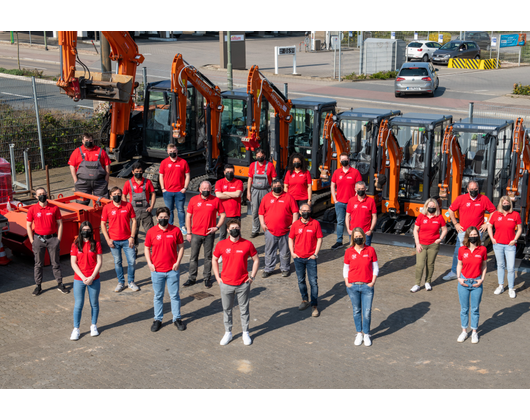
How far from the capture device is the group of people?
344 inches

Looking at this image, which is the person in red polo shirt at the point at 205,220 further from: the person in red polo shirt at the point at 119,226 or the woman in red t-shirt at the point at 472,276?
the woman in red t-shirt at the point at 472,276

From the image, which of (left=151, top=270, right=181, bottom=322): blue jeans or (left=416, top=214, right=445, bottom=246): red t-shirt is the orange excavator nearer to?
(left=151, top=270, right=181, bottom=322): blue jeans

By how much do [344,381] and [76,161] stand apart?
7.88 m

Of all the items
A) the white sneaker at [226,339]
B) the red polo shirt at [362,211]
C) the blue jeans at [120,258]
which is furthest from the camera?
the red polo shirt at [362,211]

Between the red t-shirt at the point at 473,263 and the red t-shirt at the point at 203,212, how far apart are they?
3.92 meters

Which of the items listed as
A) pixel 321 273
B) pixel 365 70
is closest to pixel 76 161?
pixel 321 273

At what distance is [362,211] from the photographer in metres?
11.0

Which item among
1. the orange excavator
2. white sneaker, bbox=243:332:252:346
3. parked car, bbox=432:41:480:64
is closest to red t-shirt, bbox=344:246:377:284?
white sneaker, bbox=243:332:252:346

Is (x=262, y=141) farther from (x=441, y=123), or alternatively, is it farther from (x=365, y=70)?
(x=365, y=70)

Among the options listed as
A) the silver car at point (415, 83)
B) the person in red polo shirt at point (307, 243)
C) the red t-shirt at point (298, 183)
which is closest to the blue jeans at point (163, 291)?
the person in red polo shirt at point (307, 243)

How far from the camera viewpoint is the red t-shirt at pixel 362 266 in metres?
8.55

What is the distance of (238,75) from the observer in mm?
35562

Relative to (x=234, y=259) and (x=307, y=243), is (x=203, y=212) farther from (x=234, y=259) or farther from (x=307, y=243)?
(x=234, y=259)

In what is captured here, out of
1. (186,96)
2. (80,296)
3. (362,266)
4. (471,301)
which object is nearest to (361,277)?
(362,266)
